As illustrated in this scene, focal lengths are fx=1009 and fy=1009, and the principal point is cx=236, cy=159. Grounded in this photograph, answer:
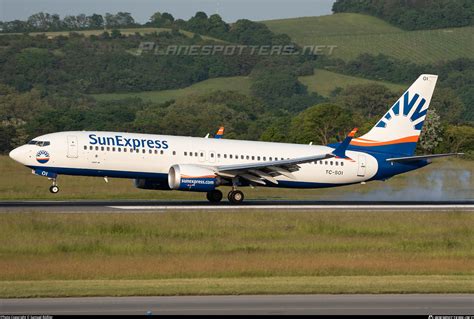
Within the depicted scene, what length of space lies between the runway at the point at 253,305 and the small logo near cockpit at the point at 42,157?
24.0 m

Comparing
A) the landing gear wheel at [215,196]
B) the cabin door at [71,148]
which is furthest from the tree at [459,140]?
the cabin door at [71,148]

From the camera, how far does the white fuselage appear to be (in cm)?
4647

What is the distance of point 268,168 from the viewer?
47.2m

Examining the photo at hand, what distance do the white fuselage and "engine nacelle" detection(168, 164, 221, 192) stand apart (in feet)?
3.85

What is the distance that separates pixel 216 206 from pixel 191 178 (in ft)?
6.40

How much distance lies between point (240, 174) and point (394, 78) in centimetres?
15022

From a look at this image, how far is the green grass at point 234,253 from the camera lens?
25.9m

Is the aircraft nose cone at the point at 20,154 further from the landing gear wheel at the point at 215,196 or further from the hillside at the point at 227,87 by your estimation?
the hillside at the point at 227,87

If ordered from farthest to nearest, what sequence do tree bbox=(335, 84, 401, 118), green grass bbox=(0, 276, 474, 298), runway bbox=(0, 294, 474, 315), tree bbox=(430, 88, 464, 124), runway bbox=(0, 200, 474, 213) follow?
1. tree bbox=(430, 88, 464, 124)
2. tree bbox=(335, 84, 401, 118)
3. runway bbox=(0, 200, 474, 213)
4. green grass bbox=(0, 276, 474, 298)
5. runway bbox=(0, 294, 474, 315)

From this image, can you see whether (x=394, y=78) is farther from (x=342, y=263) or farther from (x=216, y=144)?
→ (x=342, y=263)

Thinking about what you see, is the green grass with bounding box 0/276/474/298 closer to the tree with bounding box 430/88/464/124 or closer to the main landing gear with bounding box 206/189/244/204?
the main landing gear with bounding box 206/189/244/204

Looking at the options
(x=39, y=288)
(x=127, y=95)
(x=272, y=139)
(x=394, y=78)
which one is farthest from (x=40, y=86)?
(x=39, y=288)

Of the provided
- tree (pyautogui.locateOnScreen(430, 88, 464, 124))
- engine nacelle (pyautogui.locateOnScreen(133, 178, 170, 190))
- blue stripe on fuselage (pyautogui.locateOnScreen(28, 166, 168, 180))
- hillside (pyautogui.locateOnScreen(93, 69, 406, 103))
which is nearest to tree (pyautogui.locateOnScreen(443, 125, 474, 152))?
engine nacelle (pyautogui.locateOnScreen(133, 178, 170, 190))

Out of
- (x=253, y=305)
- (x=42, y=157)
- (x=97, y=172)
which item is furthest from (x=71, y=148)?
(x=253, y=305)
